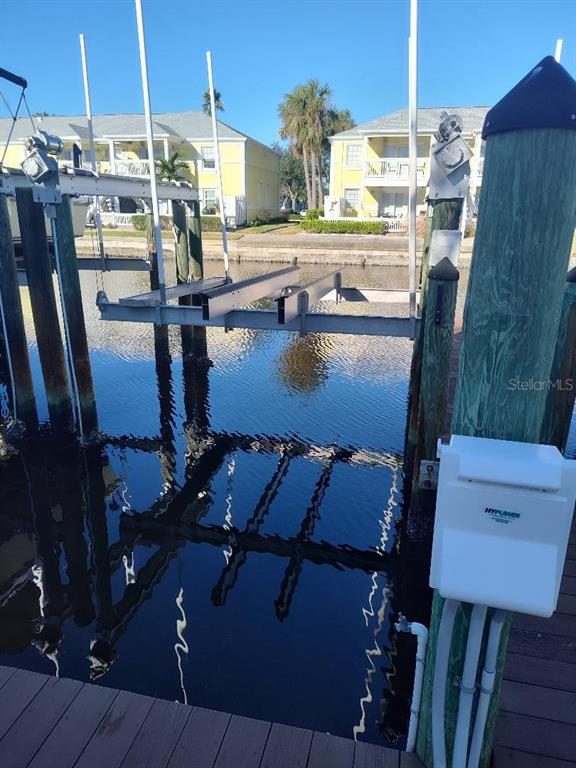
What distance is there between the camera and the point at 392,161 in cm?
3616

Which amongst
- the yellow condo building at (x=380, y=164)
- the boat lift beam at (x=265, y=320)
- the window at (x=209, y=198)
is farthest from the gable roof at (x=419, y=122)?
the boat lift beam at (x=265, y=320)

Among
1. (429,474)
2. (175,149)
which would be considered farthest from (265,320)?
(175,149)

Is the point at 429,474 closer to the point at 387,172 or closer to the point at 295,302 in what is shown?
the point at 295,302

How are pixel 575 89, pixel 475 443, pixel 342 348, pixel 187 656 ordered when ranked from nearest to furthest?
pixel 575 89
pixel 475 443
pixel 187 656
pixel 342 348

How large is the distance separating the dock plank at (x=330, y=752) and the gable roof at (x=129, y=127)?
40311 mm

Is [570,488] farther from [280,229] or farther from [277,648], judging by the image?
[280,229]

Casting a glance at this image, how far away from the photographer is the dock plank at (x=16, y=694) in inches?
110

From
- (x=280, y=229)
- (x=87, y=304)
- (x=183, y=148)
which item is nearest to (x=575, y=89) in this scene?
(x=87, y=304)

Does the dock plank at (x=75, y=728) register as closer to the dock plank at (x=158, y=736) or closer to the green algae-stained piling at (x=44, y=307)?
the dock plank at (x=158, y=736)

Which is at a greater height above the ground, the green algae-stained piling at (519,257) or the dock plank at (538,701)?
the green algae-stained piling at (519,257)

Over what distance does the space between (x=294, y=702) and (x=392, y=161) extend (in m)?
37.6

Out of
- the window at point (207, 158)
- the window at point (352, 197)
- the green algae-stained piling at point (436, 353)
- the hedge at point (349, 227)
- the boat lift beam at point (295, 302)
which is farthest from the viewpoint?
the window at point (352, 197)

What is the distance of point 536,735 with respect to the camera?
2.65 m

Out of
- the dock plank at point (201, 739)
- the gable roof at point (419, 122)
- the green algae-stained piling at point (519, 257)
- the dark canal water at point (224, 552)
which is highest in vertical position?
the gable roof at point (419, 122)
